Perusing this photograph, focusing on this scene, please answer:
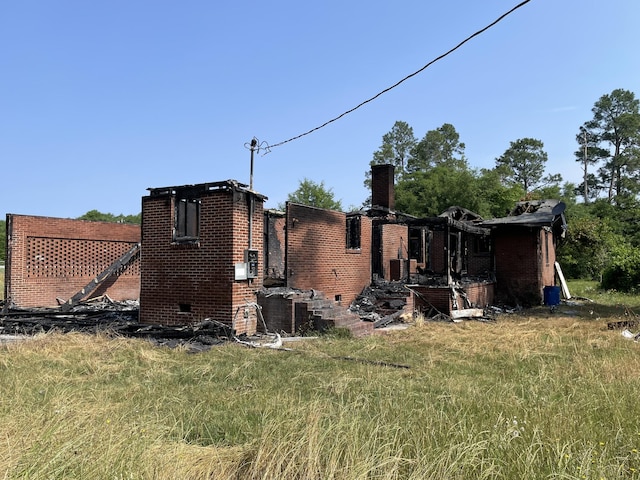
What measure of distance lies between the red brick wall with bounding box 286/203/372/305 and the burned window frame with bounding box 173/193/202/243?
103 inches

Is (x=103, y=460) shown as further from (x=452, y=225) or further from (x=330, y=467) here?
(x=452, y=225)

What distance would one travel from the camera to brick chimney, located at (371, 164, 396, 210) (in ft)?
62.1

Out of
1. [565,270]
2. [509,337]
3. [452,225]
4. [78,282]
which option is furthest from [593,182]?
[78,282]

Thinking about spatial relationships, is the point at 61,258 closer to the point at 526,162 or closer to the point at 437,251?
the point at 437,251

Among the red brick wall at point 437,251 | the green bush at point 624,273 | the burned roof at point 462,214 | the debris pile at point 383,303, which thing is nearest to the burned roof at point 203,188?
the debris pile at point 383,303

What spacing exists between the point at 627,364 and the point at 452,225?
368 inches

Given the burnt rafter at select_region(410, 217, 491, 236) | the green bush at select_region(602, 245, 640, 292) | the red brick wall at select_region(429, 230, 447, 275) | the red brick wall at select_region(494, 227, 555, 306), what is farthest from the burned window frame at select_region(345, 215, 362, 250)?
the green bush at select_region(602, 245, 640, 292)

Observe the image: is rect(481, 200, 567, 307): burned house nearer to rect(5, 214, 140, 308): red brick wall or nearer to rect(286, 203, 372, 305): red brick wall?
rect(286, 203, 372, 305): red brick wall

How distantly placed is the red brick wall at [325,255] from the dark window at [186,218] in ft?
8.63

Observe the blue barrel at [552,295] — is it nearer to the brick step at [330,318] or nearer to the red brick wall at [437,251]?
the red brick wall at [437,251]

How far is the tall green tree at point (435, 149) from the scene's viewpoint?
54.0 metres

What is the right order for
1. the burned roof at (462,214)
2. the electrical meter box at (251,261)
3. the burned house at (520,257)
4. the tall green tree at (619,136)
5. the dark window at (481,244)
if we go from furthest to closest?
the tall green tree at (619,136) → the dark window at (481,244) → the burned roof at (462,214) → the burned house at (520,257) → the electrical meter box at (251,261)

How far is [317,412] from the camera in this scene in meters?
3.88

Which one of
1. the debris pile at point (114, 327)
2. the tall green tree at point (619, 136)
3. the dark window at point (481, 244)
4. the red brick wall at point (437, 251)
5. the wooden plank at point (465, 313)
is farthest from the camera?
the tall green tree at point (619, 136)
